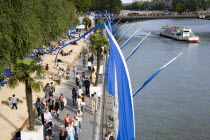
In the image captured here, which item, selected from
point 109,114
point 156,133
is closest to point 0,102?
point 109,114

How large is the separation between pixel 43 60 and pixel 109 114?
797 inches

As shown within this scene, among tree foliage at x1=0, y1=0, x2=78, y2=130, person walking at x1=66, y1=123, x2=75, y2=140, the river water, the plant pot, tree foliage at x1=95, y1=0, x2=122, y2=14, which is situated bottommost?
the river water

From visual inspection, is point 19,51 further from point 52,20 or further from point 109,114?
point 52,20

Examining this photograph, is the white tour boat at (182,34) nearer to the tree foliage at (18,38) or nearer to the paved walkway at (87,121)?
the tree foliage at (18,38)

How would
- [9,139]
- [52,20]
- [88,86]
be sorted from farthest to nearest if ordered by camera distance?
[52,20] < [88,86] < [9,139]

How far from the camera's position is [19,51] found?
2242 cm

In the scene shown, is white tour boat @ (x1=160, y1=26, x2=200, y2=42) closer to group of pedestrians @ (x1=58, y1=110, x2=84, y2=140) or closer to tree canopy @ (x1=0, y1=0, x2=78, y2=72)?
tree canopy @ (x1=0, y1=0, x2=78, y2=72)

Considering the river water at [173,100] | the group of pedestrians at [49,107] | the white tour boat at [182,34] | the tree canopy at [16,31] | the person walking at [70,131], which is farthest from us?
the white tour boat at [182,34]

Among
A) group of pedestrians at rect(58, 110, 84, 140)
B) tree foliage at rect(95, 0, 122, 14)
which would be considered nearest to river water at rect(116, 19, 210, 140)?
group of pedestrians at rect(58, 110, 84, 140)

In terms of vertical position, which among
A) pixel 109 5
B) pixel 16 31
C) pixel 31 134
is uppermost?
pixel 109 5

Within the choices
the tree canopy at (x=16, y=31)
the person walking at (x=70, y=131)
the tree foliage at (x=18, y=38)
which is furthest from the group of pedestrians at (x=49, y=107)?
the tree canopy at (x=16, y=31)

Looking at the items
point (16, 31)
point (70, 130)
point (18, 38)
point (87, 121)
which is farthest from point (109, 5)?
point (70, 130)

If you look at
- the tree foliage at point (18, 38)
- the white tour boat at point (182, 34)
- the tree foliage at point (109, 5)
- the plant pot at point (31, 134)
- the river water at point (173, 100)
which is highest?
the tree foliage at point (109, 5)

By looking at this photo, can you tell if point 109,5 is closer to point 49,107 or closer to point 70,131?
point 49,107
